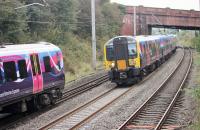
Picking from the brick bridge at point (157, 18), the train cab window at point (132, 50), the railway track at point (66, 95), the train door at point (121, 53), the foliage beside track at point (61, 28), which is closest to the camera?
the railway track at point (66, 95)

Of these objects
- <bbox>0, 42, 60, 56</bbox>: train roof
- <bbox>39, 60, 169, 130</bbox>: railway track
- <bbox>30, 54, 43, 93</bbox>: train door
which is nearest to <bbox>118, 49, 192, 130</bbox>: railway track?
<bbox>39, 60, 169, 130</bbox>: railway track

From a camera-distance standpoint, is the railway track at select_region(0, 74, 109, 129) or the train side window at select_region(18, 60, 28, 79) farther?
the railway track at select_region(0, 74, 109, 129)

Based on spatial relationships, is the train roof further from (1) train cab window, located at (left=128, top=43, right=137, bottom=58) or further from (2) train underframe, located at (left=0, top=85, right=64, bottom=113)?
(1) train cab window, located at (left=128, top=43, right=137, bottom=58)

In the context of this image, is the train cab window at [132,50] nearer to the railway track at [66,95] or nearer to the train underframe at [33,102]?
the railway track at [66,95]

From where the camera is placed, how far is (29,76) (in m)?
18.0

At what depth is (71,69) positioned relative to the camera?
3850 centimetres

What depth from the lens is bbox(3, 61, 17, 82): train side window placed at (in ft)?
53.2

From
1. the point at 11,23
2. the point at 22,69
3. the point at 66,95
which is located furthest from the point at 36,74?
the point at 11,23

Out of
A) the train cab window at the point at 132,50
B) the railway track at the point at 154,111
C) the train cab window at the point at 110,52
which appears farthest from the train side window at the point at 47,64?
the train cab window at the point at 132,50

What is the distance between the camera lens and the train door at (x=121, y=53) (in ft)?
89.7

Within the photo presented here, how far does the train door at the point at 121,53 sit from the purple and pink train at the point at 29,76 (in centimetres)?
632

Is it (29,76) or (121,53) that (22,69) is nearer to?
(29,76)

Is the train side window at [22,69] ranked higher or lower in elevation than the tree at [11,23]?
lower

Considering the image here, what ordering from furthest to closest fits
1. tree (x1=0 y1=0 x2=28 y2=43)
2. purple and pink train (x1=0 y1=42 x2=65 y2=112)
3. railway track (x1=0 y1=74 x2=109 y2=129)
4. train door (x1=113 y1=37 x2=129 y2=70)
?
tree (x1=0 y1=0 x2=28 y2=43) → train door (x1=113 y1=37 x2=129 y2=70) → railway track (x1=0 y1=74 x2=109 y2=129) → purple and pink train (x1=0 y1=42 x2=65 y2=112)
